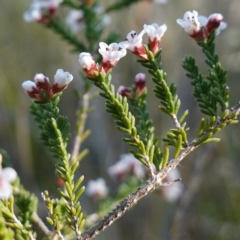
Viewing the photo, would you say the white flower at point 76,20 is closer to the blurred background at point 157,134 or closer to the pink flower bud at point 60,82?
the pink flower bud at point 60,82

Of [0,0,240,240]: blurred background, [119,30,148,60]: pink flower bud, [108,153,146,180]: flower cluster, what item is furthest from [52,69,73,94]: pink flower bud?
[0,0,240,240]: blurred background

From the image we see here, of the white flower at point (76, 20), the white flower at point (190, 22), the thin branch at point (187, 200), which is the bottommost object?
the thin branch at point (187, 200)

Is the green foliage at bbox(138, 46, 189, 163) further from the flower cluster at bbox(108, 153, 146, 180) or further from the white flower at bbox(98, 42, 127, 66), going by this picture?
the flower cluster at bbox(108, 153, 146, 180)

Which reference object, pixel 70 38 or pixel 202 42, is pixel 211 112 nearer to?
pixel 202 42

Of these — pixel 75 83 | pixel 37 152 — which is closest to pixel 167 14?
pixel 75 83

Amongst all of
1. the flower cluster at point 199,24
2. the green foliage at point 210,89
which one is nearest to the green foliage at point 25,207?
the green foliage at point 210,89

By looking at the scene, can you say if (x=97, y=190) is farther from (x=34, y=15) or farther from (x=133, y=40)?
(x=133, y=40)
